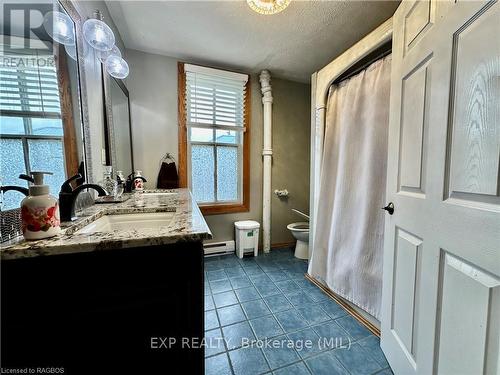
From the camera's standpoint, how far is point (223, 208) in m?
2.77

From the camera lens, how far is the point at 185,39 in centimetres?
211

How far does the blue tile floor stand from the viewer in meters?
1.21

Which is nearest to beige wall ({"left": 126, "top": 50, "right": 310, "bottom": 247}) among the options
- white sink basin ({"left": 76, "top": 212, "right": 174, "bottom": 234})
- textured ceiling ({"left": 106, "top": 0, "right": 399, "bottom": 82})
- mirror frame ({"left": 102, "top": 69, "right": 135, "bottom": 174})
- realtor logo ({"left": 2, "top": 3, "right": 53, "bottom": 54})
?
textured ceiling ({"left": 106, "top": 0, "right": 399, "bottom": 82})

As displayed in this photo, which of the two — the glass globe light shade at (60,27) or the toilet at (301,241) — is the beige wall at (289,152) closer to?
the toilet at (301,241)

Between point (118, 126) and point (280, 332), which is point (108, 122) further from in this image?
point (280, 332)

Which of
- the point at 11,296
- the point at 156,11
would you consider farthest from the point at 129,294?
the point at 156,11

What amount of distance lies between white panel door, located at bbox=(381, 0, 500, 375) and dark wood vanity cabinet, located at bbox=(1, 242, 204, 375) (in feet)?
2.91

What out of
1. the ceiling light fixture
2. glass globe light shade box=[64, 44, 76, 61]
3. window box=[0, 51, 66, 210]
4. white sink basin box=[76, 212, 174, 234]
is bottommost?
white sink basin box=[76, 212, 174, 234]

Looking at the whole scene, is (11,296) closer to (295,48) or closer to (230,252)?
(230,252)

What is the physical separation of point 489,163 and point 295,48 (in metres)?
2.12

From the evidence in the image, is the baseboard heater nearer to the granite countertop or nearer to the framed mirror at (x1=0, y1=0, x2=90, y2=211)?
the framed mirror at (x1=0, y1=0, x2=90, y2=211)

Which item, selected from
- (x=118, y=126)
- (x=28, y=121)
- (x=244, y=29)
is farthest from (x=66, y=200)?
(x=244, y=29)

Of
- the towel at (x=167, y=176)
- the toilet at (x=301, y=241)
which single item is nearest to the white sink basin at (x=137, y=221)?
the towel at (x=167, y=176)

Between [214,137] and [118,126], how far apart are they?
108cm
